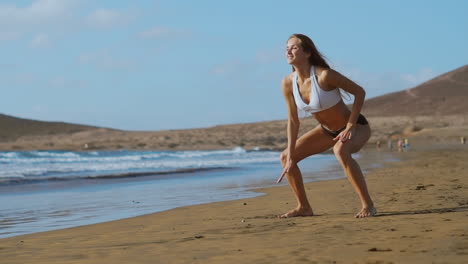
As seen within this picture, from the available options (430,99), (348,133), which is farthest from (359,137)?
(430,99)

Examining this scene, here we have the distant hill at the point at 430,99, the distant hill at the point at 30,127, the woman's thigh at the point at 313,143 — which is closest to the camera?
the woman's thigh at the point at 313,143

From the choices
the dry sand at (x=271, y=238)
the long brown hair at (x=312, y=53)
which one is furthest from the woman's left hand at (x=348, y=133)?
the dry sand at (x=271, y=238)

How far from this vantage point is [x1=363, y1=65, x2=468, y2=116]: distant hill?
69.6m

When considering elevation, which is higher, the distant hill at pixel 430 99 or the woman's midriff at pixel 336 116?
the distant hill at pixel 430 99

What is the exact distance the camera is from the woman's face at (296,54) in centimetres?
553

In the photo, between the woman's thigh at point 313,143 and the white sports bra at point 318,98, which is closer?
the white sports bra at point 318,98

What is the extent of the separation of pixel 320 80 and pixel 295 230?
1.30 m

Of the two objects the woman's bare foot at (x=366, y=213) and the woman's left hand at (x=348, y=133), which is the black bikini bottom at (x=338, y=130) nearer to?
the woman's left hand at (x=348, y=133)

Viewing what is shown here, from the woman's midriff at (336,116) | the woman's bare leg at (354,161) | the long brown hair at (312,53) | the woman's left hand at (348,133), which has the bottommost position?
the woman's bare leg at (354,161)

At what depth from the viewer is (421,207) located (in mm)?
6059

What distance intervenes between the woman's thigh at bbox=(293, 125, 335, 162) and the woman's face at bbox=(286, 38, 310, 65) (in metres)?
0.70

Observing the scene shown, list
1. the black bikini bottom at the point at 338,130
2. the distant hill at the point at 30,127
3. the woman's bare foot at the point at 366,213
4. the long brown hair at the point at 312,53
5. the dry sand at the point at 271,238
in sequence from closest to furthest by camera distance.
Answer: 1. the dry sand at the point at 271,238
2. the woman's bare foot at the point at 366,213
3. the long brown hair at the point at 312,53
4. the black bikini bottom at the point at 338,130
5. the distant hill at the point at 30,127

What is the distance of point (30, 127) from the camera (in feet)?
271

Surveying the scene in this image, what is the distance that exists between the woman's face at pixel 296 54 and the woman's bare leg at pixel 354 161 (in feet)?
2.53
